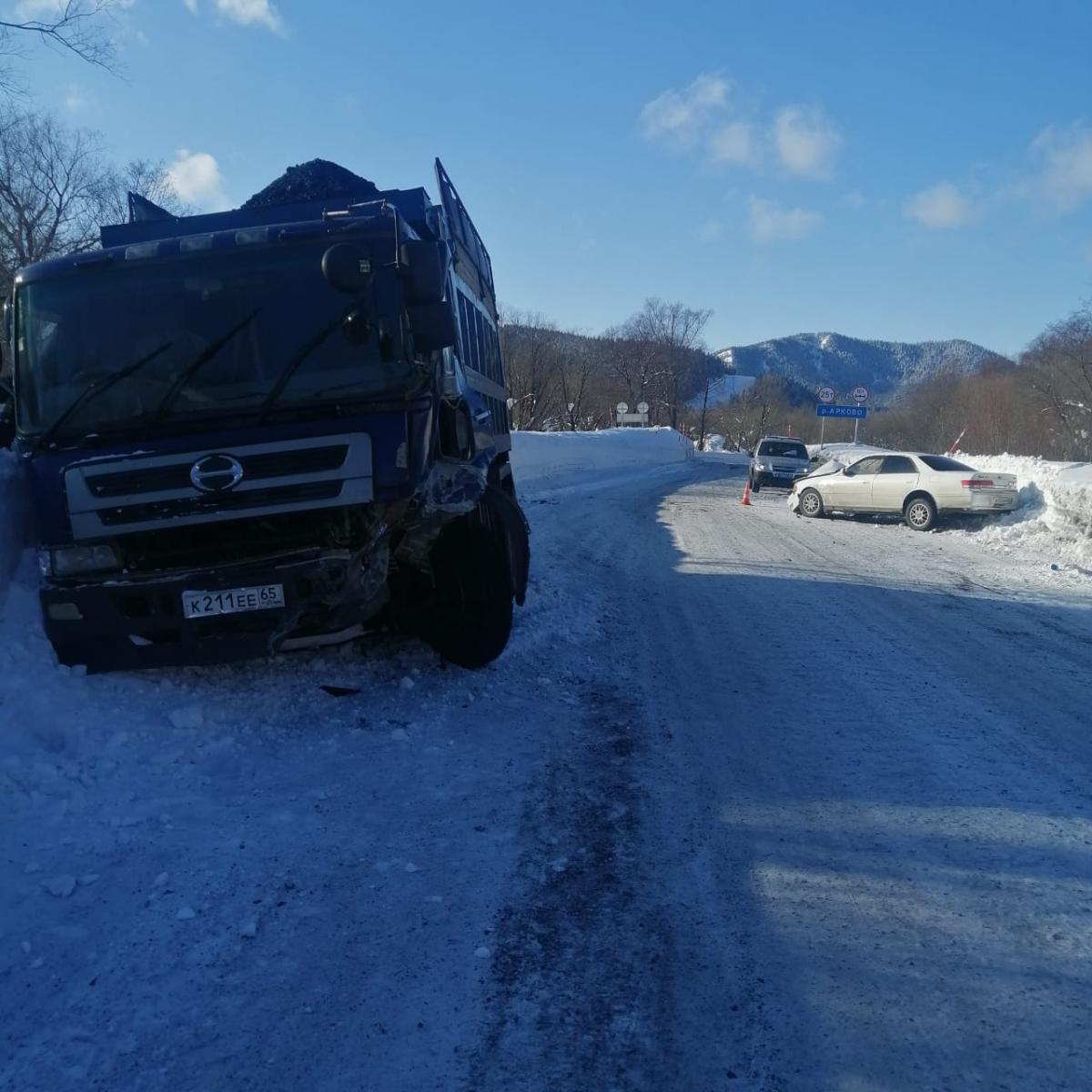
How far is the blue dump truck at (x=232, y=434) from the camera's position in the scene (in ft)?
15.6

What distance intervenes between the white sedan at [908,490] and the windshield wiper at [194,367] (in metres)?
14.3

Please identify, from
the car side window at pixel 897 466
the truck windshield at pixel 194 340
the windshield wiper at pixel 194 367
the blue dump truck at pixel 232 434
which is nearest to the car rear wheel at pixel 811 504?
the car side window at pixel 897 466

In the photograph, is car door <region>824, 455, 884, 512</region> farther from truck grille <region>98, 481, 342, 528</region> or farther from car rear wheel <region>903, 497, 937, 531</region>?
truck grille <region>98, 481, 342, 528</region>

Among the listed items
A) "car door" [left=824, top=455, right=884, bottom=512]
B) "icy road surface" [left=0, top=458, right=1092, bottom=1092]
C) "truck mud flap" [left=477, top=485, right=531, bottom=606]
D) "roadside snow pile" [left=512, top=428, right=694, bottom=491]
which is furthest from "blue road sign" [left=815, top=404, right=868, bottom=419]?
"truck mud flap" [left=477, top=485, right=531, bottom=606]

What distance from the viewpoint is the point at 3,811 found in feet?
12.2

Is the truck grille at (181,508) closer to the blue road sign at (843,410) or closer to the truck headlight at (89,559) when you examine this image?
the truck headlight at (89,559)

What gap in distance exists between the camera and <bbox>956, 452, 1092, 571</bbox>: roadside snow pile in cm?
1304

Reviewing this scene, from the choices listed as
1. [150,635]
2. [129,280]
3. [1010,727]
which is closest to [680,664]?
[1010,727]

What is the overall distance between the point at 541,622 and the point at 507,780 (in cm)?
303

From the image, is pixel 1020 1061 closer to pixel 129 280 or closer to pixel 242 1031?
pixel 242 1031

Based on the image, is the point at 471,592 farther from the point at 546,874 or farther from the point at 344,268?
the point at 546,874

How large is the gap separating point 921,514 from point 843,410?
2159 centimetres

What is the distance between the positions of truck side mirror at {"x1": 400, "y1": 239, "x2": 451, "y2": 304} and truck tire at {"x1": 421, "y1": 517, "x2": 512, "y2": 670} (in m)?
1.50

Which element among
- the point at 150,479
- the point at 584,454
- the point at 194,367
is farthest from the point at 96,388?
the point at 584,454
